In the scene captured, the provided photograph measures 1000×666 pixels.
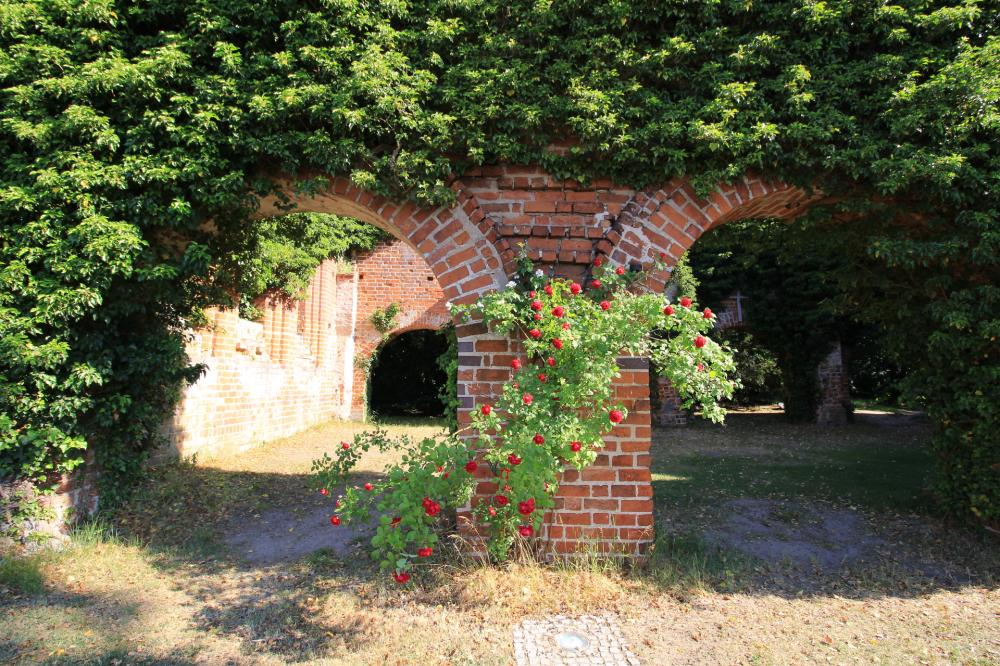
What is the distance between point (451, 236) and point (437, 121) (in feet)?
2.69

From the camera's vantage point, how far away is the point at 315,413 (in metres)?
12.9

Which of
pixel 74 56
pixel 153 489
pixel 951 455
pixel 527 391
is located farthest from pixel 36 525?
pixel 951 455

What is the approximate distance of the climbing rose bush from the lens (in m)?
3.14

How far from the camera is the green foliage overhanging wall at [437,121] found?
389 cm

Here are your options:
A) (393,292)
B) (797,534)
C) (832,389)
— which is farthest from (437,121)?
(832,389)

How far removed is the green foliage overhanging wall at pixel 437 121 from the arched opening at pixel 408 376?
52.4ft

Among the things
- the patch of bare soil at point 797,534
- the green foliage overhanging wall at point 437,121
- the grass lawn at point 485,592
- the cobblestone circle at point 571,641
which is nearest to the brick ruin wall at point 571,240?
the green foliage overhanging wall at point 437,121

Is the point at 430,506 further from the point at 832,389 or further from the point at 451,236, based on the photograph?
the point at 832,389

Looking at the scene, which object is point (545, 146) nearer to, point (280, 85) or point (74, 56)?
point (280, 85)

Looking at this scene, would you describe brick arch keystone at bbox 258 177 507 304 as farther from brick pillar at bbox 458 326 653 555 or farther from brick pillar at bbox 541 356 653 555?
brick pillar at bbox 541 356 653 555

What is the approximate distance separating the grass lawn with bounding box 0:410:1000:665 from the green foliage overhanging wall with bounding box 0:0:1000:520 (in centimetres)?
91

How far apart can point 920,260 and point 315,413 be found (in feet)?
38.9

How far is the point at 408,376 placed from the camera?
20500mm

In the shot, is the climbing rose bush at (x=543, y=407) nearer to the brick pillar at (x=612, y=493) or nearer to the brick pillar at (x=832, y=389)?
the brick pillar at (x=612, y=493)
